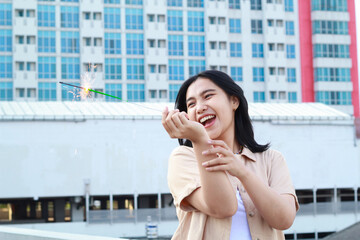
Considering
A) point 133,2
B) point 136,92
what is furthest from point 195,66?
point 133,2

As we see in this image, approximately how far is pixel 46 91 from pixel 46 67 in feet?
7.42

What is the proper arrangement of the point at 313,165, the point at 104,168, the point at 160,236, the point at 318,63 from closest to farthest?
the point at 160,236, the point at 104,168, the point at 313,165, the point at 318,63

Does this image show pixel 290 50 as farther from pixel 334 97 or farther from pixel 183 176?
pixel 183 176

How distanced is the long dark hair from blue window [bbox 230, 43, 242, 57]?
55.4 metres

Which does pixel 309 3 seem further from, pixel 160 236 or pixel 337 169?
pixel 160 236

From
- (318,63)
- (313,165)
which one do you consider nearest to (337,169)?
(313,165)

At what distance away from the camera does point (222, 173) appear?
76.9 inches

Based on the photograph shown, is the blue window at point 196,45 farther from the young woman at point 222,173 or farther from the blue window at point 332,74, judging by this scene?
the young woman at point 222,173

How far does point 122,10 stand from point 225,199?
53909mm

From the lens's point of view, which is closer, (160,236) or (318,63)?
(160,236)

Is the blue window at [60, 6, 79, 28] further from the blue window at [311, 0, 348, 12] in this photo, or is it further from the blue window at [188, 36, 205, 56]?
the blue window at [311, 0, 348, 12]

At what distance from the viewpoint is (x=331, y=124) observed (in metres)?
34.0

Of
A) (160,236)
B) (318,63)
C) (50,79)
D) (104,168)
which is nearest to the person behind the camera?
(160,236)

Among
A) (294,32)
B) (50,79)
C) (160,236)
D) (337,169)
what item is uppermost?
(294,32)
